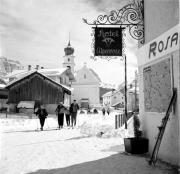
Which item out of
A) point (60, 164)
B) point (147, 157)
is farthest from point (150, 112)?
point (60, 164)

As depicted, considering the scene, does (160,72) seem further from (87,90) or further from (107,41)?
(87,90)

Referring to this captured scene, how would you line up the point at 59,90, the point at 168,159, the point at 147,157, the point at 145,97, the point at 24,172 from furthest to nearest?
the point at 59,90 < the point at 145,97 < the point at 147,157 < the point at 168,159 < the point at 24,172

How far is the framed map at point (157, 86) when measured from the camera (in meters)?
5.86

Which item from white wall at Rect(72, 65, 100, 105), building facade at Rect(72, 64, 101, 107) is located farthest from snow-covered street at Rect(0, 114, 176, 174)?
white wall at Rect(72, 65, 100, 105)

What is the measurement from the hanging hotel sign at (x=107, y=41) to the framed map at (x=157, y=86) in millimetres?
1022

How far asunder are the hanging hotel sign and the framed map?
1022 mm

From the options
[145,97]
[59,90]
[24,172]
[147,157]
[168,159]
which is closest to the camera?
[24,172]

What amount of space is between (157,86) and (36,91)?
25563 millimetres

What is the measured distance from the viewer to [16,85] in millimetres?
30781

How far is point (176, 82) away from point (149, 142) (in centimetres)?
204

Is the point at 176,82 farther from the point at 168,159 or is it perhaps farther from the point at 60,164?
the point at 60,164

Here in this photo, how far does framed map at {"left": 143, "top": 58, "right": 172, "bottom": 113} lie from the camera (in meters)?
5.86

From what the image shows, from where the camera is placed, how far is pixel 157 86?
6.33 meters

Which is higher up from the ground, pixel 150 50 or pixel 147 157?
pixel 150 50
